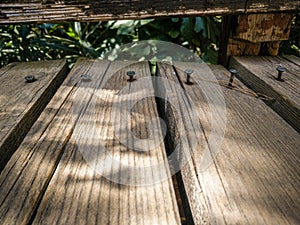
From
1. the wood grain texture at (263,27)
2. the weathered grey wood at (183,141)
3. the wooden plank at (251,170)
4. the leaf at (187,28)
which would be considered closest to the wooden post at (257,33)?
the wood grain texture at (263,27)

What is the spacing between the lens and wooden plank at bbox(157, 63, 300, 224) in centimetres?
55

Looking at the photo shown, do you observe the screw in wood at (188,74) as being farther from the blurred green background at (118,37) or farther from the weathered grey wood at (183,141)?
the blurred green background at (118,37)

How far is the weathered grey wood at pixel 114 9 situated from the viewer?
1235 millimetres

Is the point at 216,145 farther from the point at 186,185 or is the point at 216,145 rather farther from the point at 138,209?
the point at 138,209

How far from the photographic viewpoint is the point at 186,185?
2.13ft

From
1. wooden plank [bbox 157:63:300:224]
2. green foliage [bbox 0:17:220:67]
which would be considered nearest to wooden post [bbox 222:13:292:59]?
wooden plank [bbox 157:63:300:224]

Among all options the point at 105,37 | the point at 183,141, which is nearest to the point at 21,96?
the point at 183,141

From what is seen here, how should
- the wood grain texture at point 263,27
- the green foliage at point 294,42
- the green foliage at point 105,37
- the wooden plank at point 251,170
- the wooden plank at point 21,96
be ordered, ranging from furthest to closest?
the green foliage at point 294,42
the green foliage at point 105,37
the wood grain texture at point 263,27
the wooden plank at point 21,96
the wooden plank at point 251,170

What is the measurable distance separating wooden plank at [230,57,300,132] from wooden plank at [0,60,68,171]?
2.97 ft

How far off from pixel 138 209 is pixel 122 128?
0.33 metres

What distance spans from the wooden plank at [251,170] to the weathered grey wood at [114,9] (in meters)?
0.56

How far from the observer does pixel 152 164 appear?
2.27 ft

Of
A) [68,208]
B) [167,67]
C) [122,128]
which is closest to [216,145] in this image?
[122,128]

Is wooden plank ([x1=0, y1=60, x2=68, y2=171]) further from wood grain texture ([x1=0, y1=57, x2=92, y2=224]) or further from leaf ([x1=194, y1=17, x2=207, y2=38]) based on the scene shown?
leaf ([x1=194, y1=17, x2=207, y2=38])
